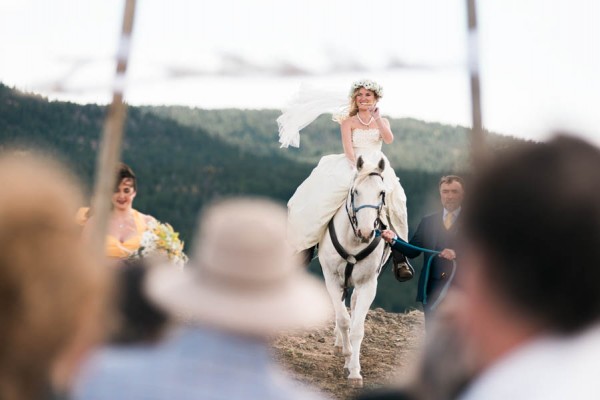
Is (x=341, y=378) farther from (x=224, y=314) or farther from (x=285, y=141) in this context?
(x=224, y=314)

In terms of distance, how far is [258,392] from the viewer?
67.8 inches

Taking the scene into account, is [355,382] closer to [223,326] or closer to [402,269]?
[402,269]

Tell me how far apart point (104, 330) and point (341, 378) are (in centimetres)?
696

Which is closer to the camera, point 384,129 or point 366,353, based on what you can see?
point 384,129

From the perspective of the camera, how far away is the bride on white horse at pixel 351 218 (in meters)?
7.88

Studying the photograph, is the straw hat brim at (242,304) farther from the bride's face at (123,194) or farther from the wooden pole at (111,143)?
the bride's face at (123,194)

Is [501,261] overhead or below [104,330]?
overhead

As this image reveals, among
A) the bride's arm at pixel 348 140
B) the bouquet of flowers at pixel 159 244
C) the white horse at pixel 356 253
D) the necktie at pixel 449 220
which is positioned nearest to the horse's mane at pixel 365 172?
the white horse at pixel 356 253

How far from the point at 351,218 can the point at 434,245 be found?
3.18ft

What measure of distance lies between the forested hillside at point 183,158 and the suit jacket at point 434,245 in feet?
14.0

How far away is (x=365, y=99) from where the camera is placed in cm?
807

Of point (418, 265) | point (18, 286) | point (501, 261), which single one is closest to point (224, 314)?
point (18, 286)

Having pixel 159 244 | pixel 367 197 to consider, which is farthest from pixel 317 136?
pixel 159 244

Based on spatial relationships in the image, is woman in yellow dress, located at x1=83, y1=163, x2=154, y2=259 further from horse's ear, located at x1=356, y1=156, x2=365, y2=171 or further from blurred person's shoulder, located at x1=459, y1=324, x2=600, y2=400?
blurred person's shoulder, located at x1=459, y1=324, x2=600, y2=400
